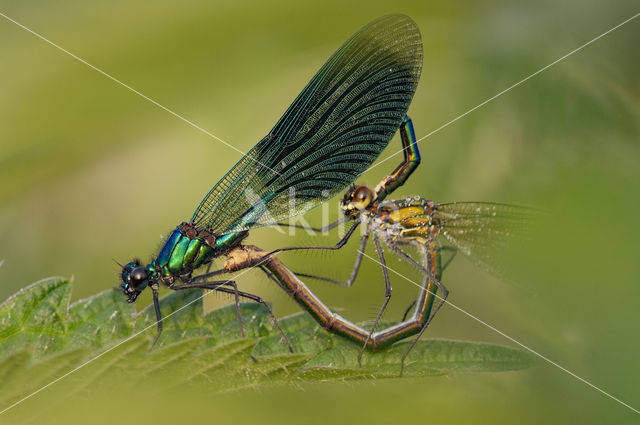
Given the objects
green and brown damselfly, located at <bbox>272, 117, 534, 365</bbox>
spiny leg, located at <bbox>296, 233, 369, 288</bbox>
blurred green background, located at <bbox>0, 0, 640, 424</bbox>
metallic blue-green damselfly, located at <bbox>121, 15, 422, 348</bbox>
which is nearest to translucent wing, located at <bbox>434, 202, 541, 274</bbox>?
green and brown damselfly, located at <bbox>272, 117, 534, 365</bbox>

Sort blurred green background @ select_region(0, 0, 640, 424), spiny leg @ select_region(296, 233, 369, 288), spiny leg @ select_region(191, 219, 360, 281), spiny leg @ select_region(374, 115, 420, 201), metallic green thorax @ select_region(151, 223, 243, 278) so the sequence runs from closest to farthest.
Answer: metallic green thorax @ select_region(151, 223, 243, 278) → spiny leg @ select_region(191, 219, 360, 281) → spiny leg @ select_region(374, 115, 420, 201) → spiny leg @ select_region(296, 233, 369, 288) → blurred green background @ select_region(0, 0, 640, 424)

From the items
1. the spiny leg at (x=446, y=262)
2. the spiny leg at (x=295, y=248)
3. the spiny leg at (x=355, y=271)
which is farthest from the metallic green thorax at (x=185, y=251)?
the spiny leg at (x=446, y=262)

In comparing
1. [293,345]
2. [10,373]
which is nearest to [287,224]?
[293,345]

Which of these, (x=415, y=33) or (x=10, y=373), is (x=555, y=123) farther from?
(x=10, y=373)

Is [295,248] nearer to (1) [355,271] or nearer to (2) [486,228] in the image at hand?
(1) [355,271]

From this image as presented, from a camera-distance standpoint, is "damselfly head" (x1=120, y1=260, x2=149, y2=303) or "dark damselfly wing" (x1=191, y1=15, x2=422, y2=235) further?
"dark damselfly wing" (x1=191, y1=15, x2=422, y2=235)

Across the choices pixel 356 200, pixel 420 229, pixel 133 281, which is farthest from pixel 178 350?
pixel 420 229

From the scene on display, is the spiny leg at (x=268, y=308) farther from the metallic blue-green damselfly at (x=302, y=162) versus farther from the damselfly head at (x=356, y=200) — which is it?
the damselfly head at (x=356, y=200)

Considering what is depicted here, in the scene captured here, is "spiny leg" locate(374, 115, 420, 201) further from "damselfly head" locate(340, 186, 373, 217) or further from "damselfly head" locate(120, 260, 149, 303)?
"damselfly head" locate(120, 260, 149, 303)
